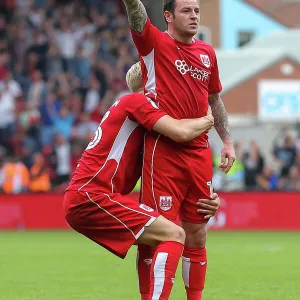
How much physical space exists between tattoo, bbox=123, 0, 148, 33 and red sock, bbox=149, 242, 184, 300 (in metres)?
1.48

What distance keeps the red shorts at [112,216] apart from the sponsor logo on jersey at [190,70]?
990 mm

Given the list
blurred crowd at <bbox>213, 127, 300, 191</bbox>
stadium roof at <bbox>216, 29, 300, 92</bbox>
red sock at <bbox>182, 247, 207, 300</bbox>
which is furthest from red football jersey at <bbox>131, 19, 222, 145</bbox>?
stadium roof at <bbox>216, 29, 300, 92</bbox>

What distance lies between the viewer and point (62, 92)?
20.0 m

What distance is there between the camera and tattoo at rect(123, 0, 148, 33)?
606cm

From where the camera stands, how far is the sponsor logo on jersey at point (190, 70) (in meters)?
6.41

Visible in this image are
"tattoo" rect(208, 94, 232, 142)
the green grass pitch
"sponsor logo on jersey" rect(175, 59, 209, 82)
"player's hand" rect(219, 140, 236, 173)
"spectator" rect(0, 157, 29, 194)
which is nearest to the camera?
"sponsor logo on jersey" rect(175, 59, 209, 82)

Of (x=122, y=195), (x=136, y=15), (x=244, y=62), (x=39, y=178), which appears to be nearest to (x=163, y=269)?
(x=122, y=195)

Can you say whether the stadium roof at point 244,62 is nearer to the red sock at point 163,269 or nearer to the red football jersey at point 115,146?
the red football jersey at point 115,146

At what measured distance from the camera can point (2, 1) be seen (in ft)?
72.0

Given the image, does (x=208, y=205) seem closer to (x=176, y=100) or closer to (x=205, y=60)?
(x=176, y=100)

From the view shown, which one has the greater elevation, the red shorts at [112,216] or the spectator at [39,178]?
the red shorts at [112,216]

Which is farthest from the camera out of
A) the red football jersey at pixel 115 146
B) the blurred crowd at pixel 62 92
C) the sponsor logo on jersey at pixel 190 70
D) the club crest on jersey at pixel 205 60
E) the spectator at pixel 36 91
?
the spectator at pixel 36 91

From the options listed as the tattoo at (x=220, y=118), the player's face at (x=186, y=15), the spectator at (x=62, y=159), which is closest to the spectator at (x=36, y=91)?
the spectator at (x=62, y=159)

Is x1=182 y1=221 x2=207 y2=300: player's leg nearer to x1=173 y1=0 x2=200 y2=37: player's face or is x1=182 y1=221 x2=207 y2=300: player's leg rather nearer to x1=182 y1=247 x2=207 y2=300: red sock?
x1=182 y1=247 x2=207 y2=300: red sock
